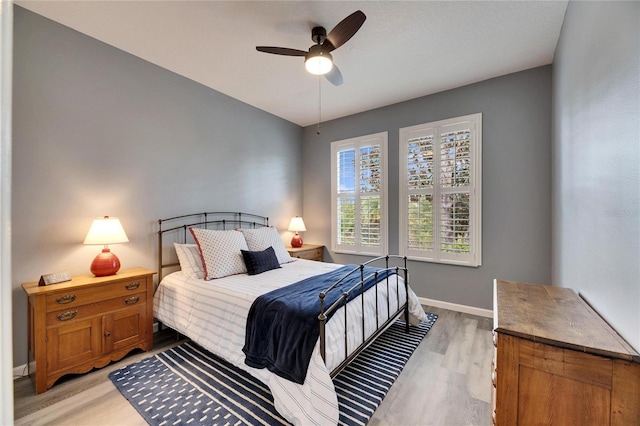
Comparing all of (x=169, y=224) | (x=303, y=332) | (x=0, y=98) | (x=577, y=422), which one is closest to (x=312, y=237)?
(x=169, y=224)

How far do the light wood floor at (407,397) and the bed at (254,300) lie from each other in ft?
1.39

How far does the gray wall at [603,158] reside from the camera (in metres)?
1.09

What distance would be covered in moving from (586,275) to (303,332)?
1.80 metres

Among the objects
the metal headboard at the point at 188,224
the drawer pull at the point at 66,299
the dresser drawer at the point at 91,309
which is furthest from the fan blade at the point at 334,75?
the drawer pull at the point at 66,299

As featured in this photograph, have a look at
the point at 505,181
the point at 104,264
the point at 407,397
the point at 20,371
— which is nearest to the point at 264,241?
the point at 104,264

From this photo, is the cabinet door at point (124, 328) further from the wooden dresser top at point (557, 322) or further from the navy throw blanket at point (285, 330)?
the wooden dresser top at point (557, 322)

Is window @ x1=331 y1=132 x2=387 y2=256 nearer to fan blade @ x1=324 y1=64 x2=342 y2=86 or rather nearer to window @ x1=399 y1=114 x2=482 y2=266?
window @ x1=399 y1=114 x2=482 y2=266

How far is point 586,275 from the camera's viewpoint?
1.69m

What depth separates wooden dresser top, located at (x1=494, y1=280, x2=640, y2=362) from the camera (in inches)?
40.5

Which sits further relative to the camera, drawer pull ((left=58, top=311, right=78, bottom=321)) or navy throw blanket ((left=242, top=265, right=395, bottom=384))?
drawer pull ((left=58, top=311, right=78, bottom=321))

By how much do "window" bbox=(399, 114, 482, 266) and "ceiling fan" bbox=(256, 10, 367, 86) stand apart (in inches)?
70.9

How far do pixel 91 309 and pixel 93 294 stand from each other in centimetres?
13

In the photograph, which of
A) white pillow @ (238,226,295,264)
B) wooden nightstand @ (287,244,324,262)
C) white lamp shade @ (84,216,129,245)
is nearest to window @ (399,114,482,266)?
wooden nightstand @ (287,244,324,262)

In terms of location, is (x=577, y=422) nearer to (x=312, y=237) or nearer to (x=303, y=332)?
(x=303, y=332)
